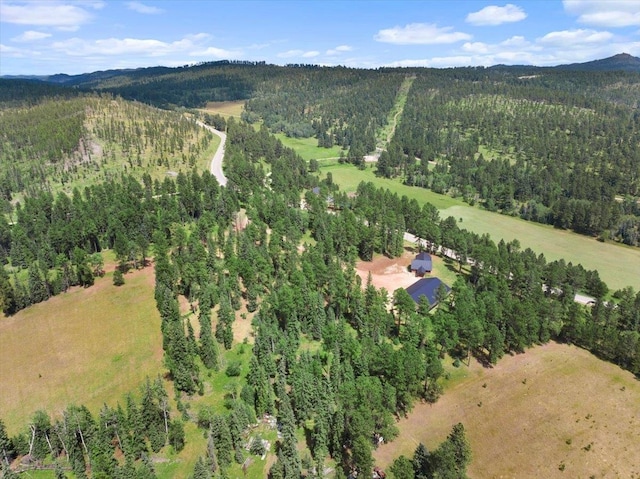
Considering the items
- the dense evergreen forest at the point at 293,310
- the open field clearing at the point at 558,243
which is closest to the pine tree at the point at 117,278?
the dense evergreen forest at the point at 293,310

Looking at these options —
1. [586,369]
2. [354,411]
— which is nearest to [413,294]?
[586,369]

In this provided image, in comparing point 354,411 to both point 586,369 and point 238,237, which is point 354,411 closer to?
point 586,369

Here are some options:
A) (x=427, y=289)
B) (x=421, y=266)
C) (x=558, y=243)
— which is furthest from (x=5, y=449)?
(x=558, y=243)

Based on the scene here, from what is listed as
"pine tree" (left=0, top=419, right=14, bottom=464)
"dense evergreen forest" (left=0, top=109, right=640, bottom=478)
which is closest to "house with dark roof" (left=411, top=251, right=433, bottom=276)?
"dense evergreen forest" (left=0, top=109, right=640, bottom=478)

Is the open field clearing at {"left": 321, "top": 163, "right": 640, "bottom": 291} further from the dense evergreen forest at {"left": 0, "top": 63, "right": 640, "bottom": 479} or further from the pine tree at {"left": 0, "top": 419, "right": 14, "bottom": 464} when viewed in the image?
the pine tree at {"left": 0, "top": 419, "right": 14, "bottom": 464}

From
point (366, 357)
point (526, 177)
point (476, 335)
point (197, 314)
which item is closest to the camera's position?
point (366, 357)

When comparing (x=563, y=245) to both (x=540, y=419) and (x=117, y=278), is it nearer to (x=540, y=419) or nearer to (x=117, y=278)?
(x=540, y=419)

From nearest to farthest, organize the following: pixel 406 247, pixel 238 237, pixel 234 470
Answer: pixel 234 470
pixel 238 237
pixel 406 247
